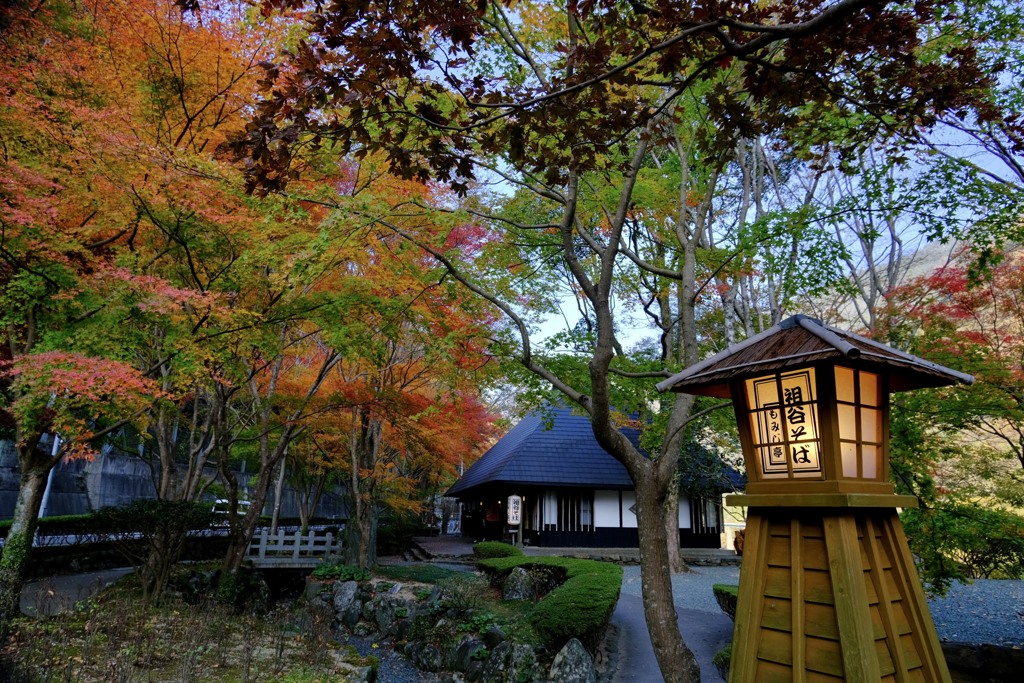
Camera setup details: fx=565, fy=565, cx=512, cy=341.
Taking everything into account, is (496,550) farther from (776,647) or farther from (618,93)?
(618,93)

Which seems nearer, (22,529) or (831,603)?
(831,603)

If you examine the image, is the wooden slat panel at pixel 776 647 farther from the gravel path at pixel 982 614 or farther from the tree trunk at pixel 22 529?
the tree trunk at pixel 22 529

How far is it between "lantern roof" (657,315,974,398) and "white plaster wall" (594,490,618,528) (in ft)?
57.3

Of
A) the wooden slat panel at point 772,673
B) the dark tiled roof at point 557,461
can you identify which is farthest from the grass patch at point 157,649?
the dark tiled roof at point 557,461

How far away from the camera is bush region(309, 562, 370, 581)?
13.4 meters

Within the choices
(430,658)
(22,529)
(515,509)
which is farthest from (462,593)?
(515,509)

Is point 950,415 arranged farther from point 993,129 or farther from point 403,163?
point 403,163

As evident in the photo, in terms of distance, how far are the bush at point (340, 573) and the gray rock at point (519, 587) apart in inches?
136

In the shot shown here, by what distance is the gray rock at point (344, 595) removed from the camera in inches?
492

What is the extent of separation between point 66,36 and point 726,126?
1145 cm

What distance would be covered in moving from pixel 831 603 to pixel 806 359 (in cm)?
155

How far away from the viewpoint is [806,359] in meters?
3.73

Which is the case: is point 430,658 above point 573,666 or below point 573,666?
below

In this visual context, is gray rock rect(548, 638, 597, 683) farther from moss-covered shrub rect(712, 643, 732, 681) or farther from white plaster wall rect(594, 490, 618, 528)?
white plaster wall rect(594, 490, 618, 528)
